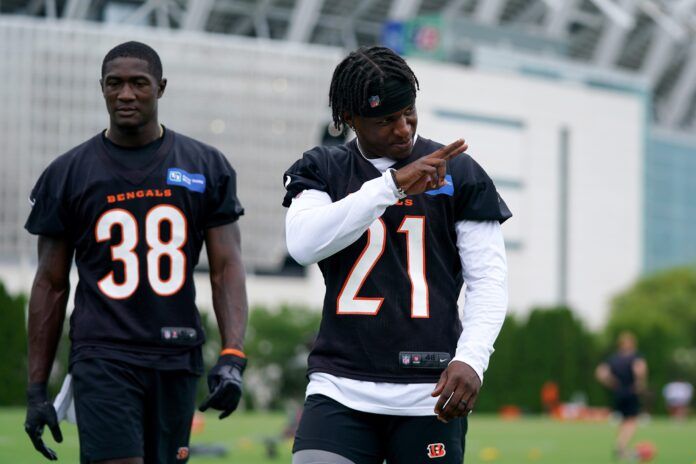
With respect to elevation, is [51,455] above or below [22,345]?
above

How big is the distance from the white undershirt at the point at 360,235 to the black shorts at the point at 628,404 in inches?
634

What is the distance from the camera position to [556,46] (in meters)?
76.9

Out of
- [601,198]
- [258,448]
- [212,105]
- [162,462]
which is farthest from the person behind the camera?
[601,198]

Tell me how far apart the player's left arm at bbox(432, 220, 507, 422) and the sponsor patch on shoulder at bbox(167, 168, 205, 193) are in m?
1.57

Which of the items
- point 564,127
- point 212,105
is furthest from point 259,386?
point 564,127

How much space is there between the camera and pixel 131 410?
5605mm

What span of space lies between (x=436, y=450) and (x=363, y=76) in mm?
1298

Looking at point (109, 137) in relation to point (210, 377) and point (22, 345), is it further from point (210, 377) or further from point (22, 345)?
point (22, 345)

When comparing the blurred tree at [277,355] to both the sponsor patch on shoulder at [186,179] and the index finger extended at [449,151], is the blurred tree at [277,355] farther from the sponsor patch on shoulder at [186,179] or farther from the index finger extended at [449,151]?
the index finger extended at [449,151]

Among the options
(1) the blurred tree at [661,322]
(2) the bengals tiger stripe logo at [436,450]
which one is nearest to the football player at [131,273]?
(2) the bengals tiger stripe logo at [436,450]

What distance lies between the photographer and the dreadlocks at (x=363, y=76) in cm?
469

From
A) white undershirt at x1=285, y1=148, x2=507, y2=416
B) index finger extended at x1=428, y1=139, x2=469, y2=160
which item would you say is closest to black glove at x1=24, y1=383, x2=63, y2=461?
white undershirt at x1=285, y1=148, x2=507, y2=416

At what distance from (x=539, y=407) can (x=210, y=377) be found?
143ft

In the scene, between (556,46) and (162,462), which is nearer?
(162,462)
